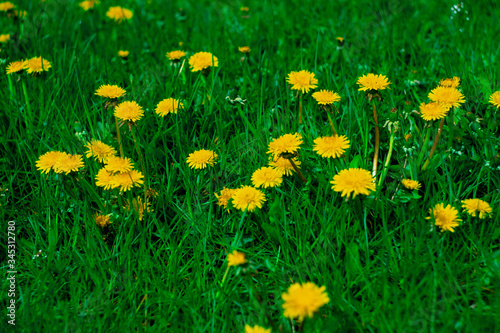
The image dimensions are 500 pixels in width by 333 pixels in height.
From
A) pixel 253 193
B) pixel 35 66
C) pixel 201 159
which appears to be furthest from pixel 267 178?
pixel 35 66

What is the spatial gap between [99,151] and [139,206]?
31cm

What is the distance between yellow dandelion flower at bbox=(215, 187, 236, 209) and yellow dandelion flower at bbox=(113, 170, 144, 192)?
31 centimetres

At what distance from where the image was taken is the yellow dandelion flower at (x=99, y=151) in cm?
187

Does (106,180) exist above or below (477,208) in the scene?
above

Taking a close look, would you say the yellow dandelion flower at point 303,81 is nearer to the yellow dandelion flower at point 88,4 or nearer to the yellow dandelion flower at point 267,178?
the yellow dandelion flower at point 267,178

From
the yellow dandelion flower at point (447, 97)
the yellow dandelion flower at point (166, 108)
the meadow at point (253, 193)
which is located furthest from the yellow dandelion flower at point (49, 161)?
the yellow dandelion flower at point (447, 97)

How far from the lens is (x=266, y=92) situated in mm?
2432

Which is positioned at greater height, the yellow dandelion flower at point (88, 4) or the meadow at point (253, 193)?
the yellow dandelion flower at point (88, 4)

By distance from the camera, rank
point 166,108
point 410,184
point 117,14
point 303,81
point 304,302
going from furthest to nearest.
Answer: point 117,14 < point 166,108 < point 303,81 < point 410,184 < point 304,302

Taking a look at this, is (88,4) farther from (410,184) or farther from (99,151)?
(410,184)

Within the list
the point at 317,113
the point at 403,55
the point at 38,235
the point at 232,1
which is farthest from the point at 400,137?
the point at 232,1

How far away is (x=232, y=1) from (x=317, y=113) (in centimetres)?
196

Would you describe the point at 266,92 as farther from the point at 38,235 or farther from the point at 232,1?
the point at 232,1

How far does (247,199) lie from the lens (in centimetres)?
165
